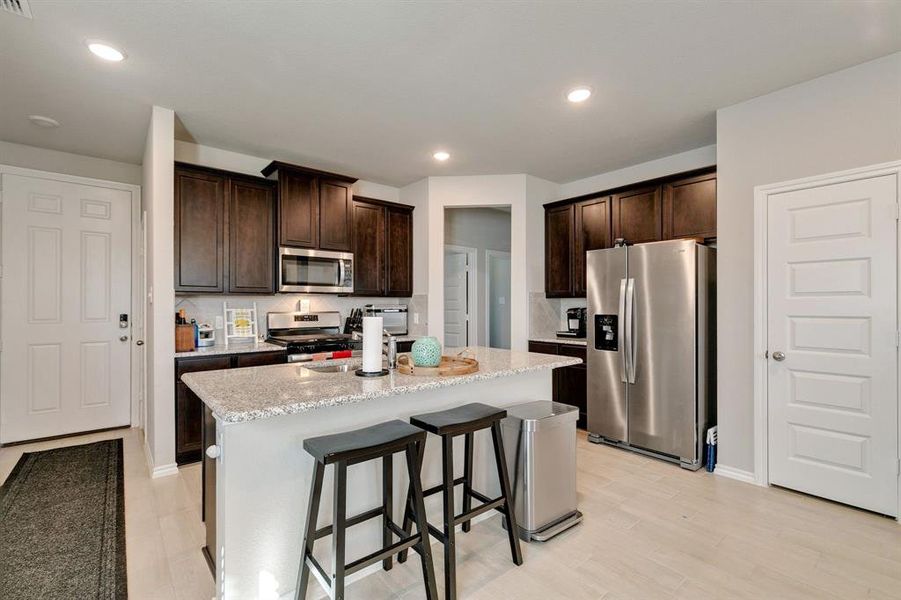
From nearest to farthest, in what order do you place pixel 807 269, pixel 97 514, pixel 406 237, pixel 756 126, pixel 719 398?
pixel 97 514 < pixel 807 269 < pixel 756 126 < pixel 719 398 < pixel 406 237

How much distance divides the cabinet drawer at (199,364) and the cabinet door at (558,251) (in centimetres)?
329

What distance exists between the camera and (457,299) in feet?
21.0

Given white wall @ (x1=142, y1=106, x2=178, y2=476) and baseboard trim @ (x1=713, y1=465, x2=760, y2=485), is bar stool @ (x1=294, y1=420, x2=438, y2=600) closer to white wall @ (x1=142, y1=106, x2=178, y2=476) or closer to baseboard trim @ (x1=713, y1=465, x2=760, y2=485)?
white wall @ (x1=142, y1=106, x2=178, y2=476)

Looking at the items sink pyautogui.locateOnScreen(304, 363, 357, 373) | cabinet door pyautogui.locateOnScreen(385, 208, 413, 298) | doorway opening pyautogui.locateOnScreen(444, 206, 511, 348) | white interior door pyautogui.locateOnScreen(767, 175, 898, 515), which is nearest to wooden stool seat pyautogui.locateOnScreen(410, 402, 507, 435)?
sink pyautogui.locateOnScreen(304, 363, 357, 373)

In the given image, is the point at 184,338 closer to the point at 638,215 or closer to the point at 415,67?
the point at 415,67

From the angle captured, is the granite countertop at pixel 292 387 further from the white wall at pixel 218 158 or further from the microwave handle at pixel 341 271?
the white wall at pixel 218 158

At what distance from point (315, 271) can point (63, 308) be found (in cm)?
227

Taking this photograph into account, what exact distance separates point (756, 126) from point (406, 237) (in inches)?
132

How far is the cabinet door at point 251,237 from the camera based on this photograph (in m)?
3.80

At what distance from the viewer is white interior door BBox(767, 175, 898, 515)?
253 centimetres

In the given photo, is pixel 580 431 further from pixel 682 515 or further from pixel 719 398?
pixel 682 515

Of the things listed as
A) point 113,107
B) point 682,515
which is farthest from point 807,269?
point 113,107

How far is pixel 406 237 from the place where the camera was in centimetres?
504

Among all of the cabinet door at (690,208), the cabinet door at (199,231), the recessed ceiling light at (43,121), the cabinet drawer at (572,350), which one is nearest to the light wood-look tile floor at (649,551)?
the cabinet drawer at (572,350)
